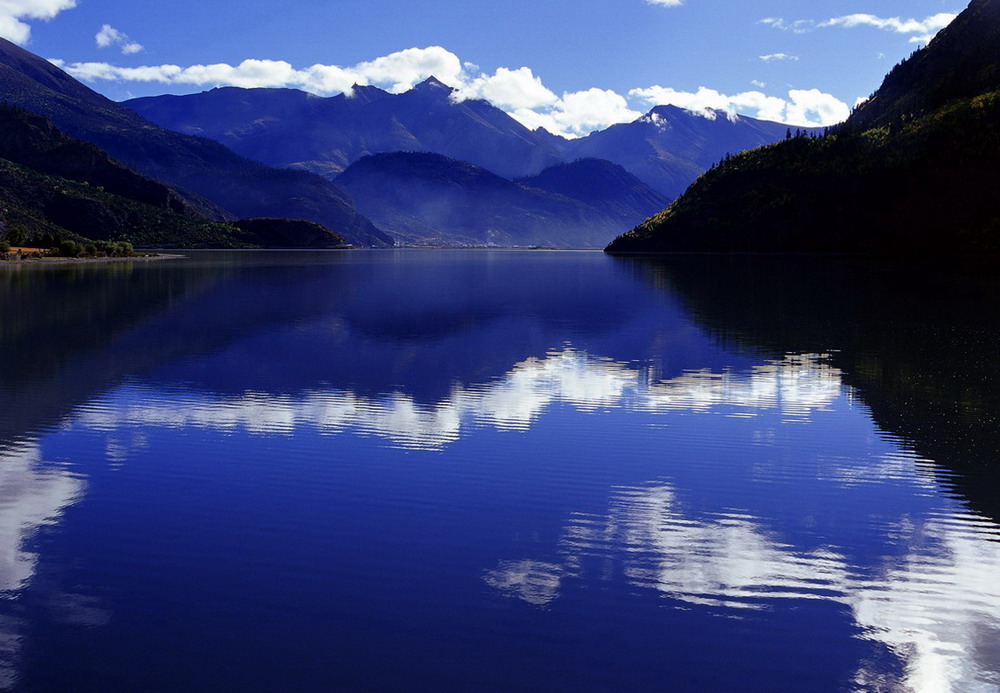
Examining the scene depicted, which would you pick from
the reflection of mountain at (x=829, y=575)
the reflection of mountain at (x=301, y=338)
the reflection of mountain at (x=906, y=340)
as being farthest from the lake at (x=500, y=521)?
the reflection of mountain at (x=301, y=338)

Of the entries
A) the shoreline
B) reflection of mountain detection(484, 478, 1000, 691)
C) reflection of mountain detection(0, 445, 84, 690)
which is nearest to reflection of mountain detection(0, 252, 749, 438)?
reflection of mountain detection(0, 445, 84, 690)

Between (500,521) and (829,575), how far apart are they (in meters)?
6.67

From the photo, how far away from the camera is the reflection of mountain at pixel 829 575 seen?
12.8 meters

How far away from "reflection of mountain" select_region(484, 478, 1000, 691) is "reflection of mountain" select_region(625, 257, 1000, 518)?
4.01 meters

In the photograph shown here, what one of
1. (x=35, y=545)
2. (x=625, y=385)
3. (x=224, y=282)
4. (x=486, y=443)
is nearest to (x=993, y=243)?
(x=224, y=282)

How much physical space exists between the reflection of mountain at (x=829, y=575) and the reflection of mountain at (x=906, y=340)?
401 cm

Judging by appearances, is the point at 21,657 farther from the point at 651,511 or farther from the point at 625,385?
the point at 625,385

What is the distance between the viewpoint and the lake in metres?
12.5

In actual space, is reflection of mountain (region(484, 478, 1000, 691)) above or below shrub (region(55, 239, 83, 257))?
below

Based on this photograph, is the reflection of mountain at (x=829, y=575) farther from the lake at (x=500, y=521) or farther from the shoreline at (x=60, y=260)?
the shoreline at (x=60, y=260)

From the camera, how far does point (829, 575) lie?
15633mm

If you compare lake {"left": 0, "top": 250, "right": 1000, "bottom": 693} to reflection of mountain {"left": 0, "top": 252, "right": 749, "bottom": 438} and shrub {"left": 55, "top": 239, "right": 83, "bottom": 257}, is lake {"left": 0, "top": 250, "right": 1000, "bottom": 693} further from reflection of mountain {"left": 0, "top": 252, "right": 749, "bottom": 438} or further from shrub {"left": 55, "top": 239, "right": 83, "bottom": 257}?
shrub {"left": 55, "top": 239, "right": 83, "bottom": 257}

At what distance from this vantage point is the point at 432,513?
19.1m

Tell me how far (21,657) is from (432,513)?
28.4 feet
